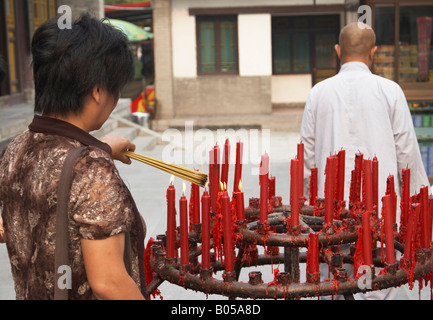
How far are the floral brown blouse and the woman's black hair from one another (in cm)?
6

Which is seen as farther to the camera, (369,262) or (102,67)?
(369,262)

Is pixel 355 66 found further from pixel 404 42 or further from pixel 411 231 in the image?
pixel 404 42

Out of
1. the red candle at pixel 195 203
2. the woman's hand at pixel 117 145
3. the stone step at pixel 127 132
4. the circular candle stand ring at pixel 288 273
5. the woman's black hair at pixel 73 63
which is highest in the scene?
the woman's black hair at pixel 73 63

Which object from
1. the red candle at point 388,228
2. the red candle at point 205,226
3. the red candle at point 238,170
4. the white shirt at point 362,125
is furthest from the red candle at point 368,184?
the white shirt at point 362,125

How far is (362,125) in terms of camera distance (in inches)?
136

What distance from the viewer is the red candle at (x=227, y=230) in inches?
72.7

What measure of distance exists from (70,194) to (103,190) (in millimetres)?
77

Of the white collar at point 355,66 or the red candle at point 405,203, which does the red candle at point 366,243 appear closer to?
the red candle at point 405,203

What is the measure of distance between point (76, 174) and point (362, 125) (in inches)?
88.7

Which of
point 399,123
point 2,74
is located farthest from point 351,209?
point 2,74

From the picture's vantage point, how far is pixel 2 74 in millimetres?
3178

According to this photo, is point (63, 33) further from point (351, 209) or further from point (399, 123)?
point (399, 123)

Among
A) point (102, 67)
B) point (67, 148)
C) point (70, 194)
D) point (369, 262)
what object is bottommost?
point (369, 262)

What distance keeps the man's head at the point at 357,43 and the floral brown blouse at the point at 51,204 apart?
219 cm
